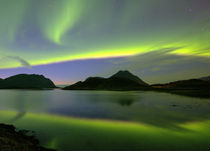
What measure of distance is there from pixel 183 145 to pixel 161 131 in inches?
178

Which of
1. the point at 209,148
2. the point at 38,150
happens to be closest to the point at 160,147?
the point at 209,148

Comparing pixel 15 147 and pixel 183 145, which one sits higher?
pixel 15 147

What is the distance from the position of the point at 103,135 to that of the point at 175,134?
9.22 meters

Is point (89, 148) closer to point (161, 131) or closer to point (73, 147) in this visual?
point (73, 147)

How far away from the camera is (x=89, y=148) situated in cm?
1159

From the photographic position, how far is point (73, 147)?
38.3 feet

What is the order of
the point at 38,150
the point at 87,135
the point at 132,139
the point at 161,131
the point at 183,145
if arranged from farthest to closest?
the point at 161,131 < the point at 87,135 < the point at 132,139 < the point at 183,145 < the point at 38,150

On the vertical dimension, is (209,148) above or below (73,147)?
below

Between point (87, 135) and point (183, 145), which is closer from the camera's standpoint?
point (183, 145)

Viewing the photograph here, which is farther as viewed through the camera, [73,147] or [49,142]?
[49,142]

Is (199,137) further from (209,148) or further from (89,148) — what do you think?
(89,148)

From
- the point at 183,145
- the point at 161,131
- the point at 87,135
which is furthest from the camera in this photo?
the point at 161,131

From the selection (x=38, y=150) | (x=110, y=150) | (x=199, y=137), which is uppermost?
(x=38, y=150)

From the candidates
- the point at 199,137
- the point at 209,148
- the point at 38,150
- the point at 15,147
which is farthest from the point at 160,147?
the point at 15,147
